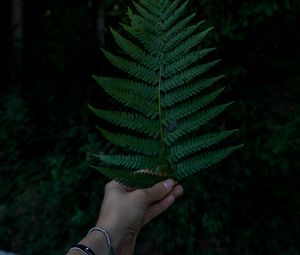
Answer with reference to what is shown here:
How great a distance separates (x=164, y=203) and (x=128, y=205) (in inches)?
8.4

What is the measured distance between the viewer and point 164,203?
83.4 inches

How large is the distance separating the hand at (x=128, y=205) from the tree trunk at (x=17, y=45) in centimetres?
575

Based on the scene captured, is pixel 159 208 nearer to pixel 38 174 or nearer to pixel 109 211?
pixel 109 211

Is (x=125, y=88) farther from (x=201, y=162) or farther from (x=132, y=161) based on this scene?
(x=201, y=162)

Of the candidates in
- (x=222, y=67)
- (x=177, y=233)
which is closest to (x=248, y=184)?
(x=177, y=233)

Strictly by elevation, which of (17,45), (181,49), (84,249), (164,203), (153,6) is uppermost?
(153,6)

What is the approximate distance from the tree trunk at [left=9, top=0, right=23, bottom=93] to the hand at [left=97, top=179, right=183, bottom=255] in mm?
5745

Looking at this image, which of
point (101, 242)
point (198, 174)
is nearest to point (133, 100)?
point (101, 242)

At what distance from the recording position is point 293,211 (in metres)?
4.28

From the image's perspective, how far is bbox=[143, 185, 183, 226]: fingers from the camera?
2039mm

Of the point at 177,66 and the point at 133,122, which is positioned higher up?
the point at 177,66

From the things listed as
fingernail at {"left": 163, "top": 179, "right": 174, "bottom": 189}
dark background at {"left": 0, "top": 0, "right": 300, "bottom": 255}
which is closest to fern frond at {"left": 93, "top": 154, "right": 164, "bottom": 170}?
fingernail at {"left": 163, "top": 179, "right": 174, "bottom": 189}

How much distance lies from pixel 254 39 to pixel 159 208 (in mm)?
2716

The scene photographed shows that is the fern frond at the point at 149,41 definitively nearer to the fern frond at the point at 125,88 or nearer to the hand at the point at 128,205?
the fern frond at the point at 125,88
